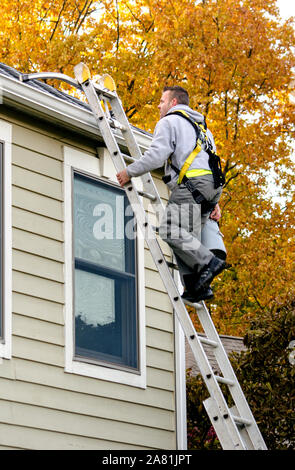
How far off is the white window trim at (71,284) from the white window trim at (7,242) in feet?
2.19

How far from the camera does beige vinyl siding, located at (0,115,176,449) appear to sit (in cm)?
674

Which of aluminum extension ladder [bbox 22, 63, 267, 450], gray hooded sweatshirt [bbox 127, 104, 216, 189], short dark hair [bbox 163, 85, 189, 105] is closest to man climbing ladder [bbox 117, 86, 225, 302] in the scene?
gray hooded sweatshirt [bbox 127, 104, 216, 189]

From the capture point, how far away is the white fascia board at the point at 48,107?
701cm

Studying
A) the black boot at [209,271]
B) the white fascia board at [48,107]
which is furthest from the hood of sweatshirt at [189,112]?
the black boot at [209,271]

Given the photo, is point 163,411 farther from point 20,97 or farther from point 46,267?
point 20,97

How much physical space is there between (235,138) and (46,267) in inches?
386

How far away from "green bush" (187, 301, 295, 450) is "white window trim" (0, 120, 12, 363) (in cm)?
331

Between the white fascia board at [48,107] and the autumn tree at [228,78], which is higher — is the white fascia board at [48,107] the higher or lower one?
the lower one

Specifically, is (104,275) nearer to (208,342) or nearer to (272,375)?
(208,342)

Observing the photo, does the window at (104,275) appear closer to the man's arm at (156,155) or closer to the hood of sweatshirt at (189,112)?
the man's arm at (156,155)

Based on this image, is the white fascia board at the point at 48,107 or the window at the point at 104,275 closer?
the white fascia board at the point at 48,107

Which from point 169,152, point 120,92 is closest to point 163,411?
point 169,152

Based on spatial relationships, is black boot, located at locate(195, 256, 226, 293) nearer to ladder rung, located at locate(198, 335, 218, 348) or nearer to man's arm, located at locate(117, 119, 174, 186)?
ladder rung, located at locate(198, 335, 218, 348)

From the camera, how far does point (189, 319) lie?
6.38m
